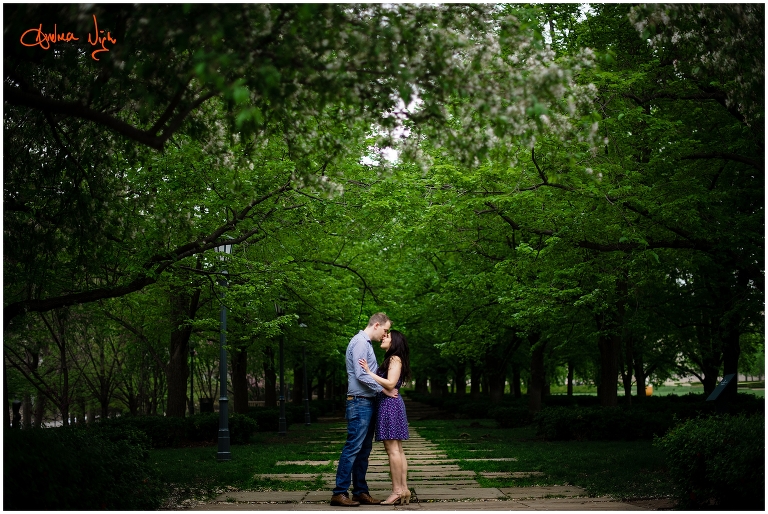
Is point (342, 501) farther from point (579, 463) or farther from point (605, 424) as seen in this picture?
point (605, 424)

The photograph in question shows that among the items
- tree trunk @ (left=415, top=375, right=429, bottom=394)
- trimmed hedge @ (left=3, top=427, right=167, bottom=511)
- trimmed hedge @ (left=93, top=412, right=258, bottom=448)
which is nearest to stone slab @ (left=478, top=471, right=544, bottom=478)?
trimmed hedge @ (left=3, top=427, right=167, bottom=511)

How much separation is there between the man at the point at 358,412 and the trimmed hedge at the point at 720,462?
3055 mm

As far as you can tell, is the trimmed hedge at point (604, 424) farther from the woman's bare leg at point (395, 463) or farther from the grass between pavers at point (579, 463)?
the woman's bare leg at point (395, 463)

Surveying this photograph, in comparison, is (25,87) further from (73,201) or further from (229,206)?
(229,206)

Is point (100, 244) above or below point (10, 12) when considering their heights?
below

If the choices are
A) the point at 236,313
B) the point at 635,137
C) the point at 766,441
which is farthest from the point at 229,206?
the point at 766,441

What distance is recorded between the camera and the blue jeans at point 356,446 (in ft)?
25.4

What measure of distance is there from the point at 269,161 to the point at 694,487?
26.8 ft

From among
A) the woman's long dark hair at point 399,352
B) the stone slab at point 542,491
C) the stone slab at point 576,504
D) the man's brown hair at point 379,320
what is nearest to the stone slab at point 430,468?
the stone slab at point 542,491

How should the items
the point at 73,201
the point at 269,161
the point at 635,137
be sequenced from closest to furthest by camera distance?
the point at 73,201
the point at 635,137
the point at 269,161

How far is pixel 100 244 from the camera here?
9.55 metres

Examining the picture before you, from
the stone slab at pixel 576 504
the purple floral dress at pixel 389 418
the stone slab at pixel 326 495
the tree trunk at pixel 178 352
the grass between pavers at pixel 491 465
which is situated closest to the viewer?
the stone slab at pixel 576 504

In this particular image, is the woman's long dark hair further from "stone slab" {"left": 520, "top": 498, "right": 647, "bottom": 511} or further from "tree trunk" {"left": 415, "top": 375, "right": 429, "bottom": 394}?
"tree trunk" {"left": 415, "top": 375, "right": 429, "bottom": 394}

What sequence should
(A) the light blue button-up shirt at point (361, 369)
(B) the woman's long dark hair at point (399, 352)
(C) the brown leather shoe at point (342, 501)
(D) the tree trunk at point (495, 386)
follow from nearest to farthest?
(C) the brown leather shoe at point (342, 501) < (A) the light blue button-up shirt at point (361, 369) < (B) the woman's long dark hair at point (399, 352) < (D) the tree trunk at point (495, 386)
